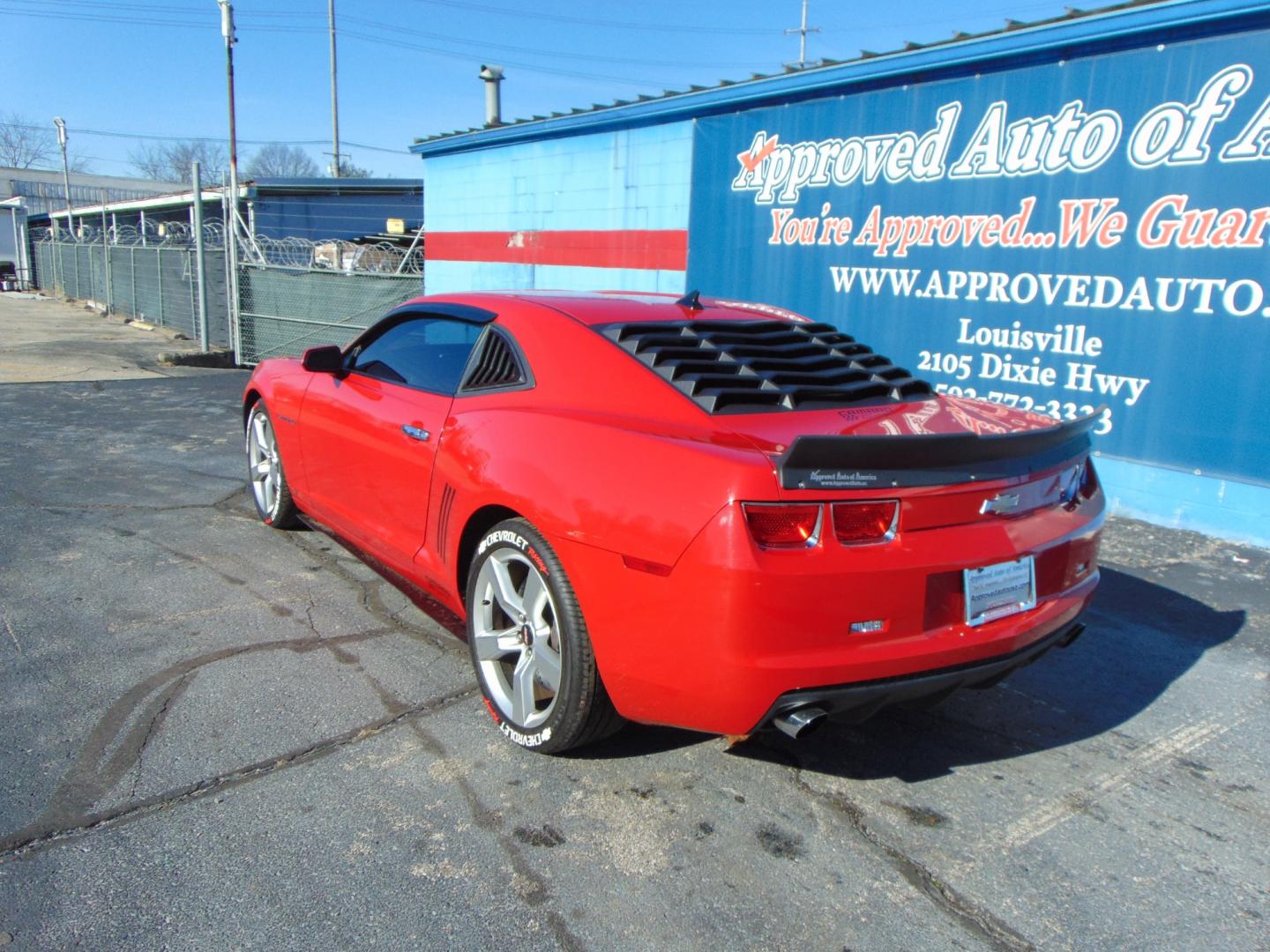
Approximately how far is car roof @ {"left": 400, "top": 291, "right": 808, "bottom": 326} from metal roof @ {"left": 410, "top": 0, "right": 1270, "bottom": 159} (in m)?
3.70

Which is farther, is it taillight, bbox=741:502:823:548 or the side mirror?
the side mirror

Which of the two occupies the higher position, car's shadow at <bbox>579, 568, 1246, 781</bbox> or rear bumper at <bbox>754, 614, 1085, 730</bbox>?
rear bumper at <bbox>754, 614, 1085, 730</bbox>

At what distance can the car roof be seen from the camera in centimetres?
347

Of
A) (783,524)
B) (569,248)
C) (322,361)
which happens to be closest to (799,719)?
(783,524)

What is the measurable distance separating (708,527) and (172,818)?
5.74 feet

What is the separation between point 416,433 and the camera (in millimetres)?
3660

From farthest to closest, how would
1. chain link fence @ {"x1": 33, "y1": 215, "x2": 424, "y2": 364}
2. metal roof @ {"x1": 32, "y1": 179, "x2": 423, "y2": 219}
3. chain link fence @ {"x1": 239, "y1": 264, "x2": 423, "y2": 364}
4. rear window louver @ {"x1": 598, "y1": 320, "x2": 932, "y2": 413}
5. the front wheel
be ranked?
metal roof @ {"x1": 32, "y1": 179, "x2": 423, "y2": 219} → chain link fence @ {"x1": 33, "y1": 215, "x2": 424, "y2": 364} → chain link fence @ {"x1": 239, "y1": 264, "x2": 423, "y2": 364} → rear window louver @ {"x1": 598, "y1": 320, "x2": 932, "y2": 413} → the front wheel

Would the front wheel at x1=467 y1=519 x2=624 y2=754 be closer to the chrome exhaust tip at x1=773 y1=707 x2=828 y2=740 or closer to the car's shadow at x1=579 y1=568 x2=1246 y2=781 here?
the car's shadow at x1=579 y1=568 x2=1246 y2=781

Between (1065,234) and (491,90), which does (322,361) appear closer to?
(1065,234)

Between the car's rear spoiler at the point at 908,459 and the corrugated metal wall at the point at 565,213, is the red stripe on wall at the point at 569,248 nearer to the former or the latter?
the corrugated metal wall at the point at 565,213

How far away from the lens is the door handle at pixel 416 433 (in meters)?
3.59

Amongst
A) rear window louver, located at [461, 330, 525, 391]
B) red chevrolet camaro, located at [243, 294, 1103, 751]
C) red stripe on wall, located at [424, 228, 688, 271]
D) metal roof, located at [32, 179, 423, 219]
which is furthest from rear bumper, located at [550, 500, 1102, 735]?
metal roof, located at [32, 179, 423, 219]

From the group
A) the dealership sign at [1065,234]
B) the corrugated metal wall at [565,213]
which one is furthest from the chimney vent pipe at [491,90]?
the dealership sign at [1065,234]

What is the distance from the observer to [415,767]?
294 centimetres
